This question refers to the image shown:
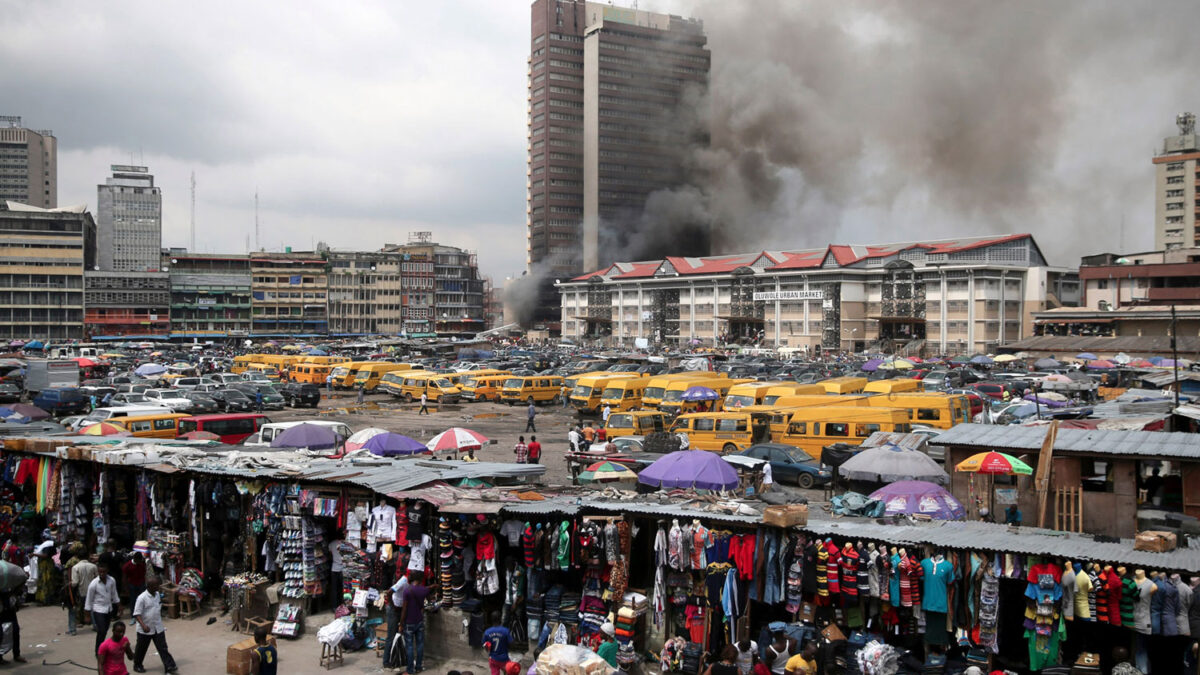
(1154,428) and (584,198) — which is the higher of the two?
(584,198)

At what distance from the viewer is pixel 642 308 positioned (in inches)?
4729

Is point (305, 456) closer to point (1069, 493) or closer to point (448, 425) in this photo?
point (1069, 493)

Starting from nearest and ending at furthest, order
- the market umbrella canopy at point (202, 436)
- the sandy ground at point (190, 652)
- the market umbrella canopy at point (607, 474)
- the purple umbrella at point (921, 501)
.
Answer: the sandy ground at point (190, 652), the purple umbrella at point (921, 501), the market umbrella canopy at point (607, 474), the market umbrella canopy at point (202, 436)

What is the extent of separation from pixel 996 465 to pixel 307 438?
1608 cm

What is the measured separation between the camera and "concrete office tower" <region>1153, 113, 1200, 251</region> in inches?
4766

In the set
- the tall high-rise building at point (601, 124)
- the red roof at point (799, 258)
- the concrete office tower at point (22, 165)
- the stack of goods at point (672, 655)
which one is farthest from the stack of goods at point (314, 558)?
the concrete office tower at point (22, 165)

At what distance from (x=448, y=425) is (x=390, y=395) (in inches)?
513

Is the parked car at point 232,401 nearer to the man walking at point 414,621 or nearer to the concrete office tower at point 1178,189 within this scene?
the man walking at point 414,621

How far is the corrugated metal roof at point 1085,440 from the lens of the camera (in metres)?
12.3

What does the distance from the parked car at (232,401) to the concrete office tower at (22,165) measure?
540 ft

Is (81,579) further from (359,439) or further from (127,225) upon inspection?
(127,225)

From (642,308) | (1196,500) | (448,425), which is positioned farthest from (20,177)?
(1196,500)

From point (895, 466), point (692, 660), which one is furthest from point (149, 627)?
point (895, 466)

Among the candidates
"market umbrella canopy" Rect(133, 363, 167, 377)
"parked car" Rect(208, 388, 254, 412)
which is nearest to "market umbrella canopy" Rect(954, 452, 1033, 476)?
"parked car" Rect(208, 388, 254, 412)
